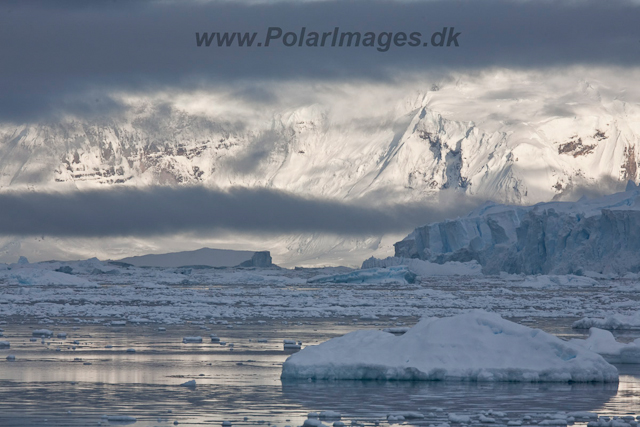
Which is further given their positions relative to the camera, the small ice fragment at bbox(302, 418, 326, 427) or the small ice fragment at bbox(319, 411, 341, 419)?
the small ice fragment at bbox(319, 411, 341, 419)

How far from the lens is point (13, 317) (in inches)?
1080

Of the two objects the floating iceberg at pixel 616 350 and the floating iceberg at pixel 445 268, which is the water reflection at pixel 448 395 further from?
the floating iceberg at pixel 445 268

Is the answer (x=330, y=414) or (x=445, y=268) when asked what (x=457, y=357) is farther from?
(x=445, y=268)

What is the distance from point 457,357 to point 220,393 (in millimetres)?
3830

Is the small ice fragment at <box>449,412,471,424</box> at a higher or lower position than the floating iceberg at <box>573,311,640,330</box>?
lower

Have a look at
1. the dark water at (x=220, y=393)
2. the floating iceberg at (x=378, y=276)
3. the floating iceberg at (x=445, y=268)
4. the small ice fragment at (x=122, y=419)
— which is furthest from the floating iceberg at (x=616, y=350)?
the floating iceberg at (x=445, y=268)

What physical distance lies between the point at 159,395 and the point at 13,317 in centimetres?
1684

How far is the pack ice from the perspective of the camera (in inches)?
546

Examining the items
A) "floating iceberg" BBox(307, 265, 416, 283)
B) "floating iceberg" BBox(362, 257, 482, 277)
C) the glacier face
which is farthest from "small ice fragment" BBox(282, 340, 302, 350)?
"floating iceberg" BBox(362, 257, 482, 277)

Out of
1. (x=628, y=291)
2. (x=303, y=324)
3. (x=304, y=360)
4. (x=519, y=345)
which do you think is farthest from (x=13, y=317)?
(x=628, y=291)

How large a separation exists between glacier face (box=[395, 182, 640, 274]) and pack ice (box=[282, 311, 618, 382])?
60.0m

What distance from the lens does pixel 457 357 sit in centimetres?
1405

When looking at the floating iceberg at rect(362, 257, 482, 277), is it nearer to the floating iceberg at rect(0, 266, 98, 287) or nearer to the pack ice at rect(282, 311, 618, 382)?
the floating iceberg at rect(0, 266, 98, 287)

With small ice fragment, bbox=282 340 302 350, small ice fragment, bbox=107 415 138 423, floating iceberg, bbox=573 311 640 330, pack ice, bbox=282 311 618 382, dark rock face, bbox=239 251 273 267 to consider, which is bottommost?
small ice fragment, bbox=107 415 138 423
